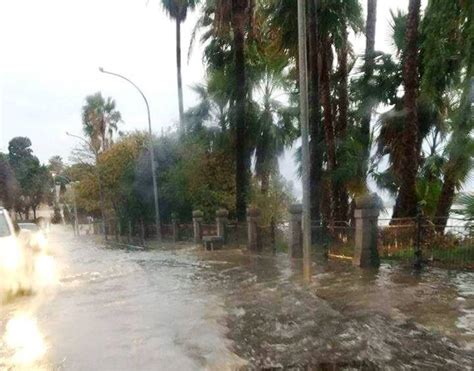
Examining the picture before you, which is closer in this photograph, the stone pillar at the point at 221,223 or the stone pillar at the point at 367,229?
the stone pillar at the point at 367,229

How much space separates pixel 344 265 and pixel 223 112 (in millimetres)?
16702

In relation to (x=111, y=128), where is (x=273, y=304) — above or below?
below

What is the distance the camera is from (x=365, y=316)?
25.8 feet

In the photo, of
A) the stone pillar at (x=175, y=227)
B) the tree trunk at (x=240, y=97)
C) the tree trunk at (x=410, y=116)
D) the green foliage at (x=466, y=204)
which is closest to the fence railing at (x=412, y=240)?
the green foliage at (x=466, y=204)

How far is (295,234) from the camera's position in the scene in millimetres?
16562

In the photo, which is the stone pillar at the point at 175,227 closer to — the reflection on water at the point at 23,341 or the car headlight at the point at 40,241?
the car headlight at the point at 40,241

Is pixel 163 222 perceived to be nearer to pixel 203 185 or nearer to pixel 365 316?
pixel 203 185

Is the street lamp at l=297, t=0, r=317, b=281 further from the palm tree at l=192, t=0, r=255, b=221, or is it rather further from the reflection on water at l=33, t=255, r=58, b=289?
the palm tree at l=192, t=0, r=255, b=221

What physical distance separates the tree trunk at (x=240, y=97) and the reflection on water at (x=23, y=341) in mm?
15531

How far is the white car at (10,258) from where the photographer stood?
994cm

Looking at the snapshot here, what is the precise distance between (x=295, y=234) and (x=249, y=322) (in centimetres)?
878

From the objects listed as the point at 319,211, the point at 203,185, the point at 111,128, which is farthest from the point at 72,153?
the point at 319,211

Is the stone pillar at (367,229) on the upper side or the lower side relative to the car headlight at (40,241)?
upper

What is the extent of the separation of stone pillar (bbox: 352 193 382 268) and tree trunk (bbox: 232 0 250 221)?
10914mm
